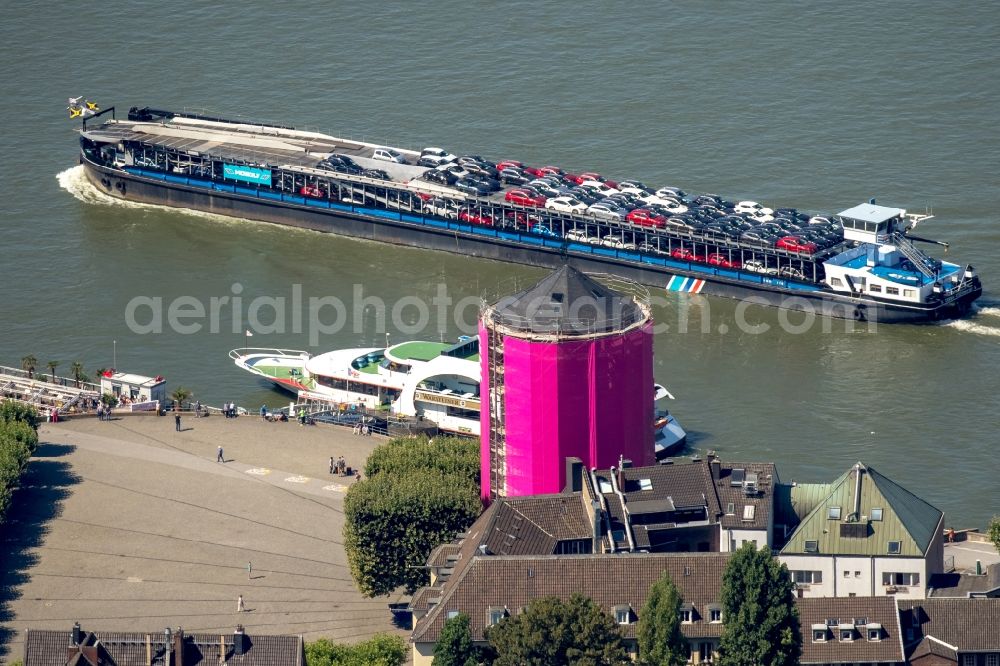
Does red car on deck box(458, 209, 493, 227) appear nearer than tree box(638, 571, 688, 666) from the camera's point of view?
No

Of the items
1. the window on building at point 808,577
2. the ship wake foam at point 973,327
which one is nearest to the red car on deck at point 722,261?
the ship wake foam at point 973,327

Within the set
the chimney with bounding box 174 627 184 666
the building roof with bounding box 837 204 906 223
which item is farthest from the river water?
the chimney with bounding box 174 627 184 666

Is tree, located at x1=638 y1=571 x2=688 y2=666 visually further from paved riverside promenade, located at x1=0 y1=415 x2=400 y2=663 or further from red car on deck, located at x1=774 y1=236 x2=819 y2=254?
red car on deck, located at x1=774 y1=236 x2=819 y2=254

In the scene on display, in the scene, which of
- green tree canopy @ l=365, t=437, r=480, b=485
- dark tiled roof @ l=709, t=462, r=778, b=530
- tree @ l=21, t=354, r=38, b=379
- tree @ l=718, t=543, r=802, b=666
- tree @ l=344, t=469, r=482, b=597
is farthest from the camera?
tree @ l=21, t=354, r=38, b=379

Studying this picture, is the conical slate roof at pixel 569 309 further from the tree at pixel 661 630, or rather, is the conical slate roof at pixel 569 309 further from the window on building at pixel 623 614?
the tree at pixel 661 630

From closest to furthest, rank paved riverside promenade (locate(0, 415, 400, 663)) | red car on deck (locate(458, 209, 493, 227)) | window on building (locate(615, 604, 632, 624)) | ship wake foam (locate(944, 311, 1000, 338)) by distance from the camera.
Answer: window on building (locate(615, 604, 632, 624)), paved riverside promenade (locate(0, 415, 400, 663)), ship wake foam (locate(944, 311, 1000, 338)), red car on deck (locate(458, 209, 493, 227))

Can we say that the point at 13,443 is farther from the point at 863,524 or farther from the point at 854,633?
the point at 854,633
